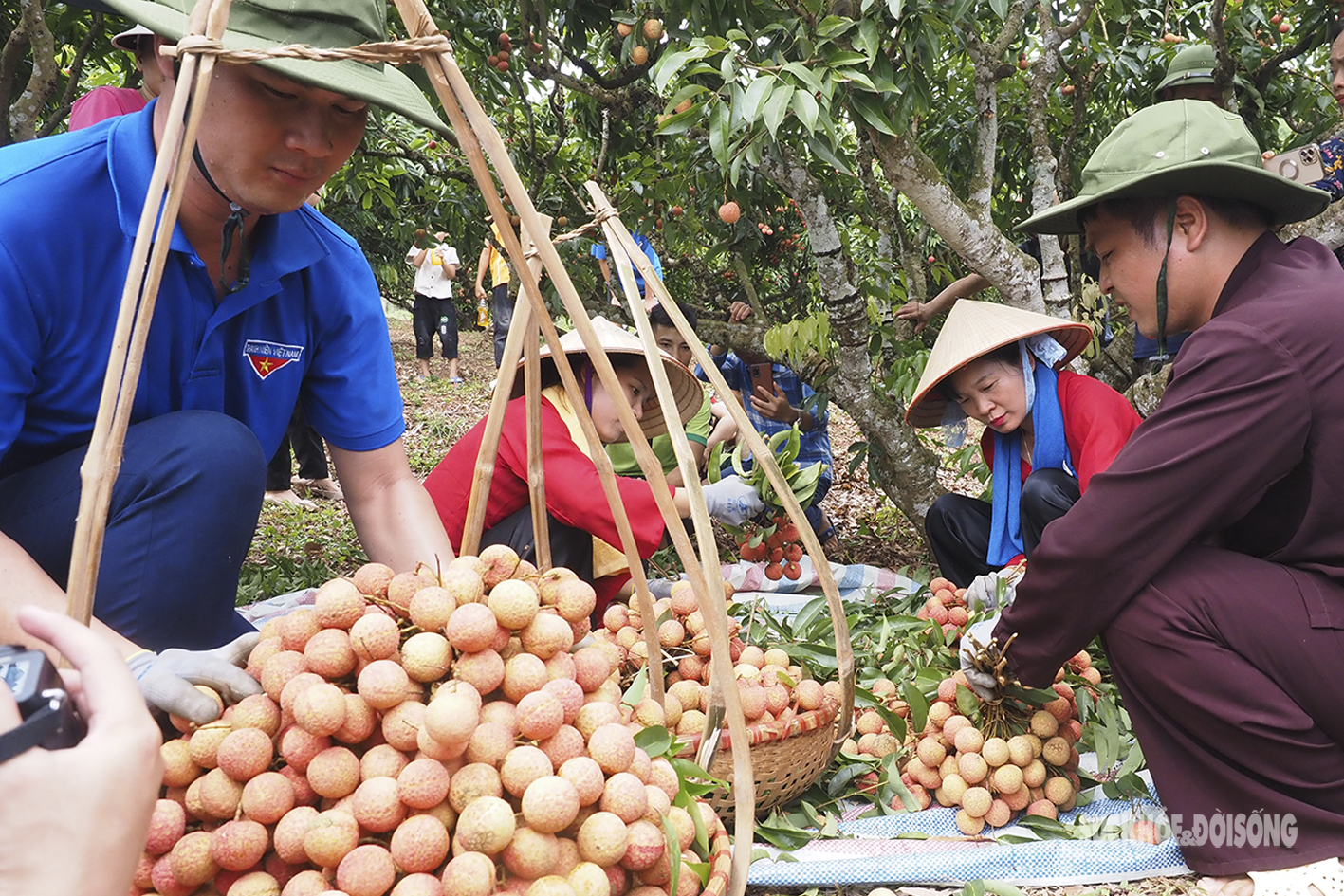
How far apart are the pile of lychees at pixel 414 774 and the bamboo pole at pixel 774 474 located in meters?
0.52

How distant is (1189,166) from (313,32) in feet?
4.89

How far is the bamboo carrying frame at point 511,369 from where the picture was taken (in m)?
0.91

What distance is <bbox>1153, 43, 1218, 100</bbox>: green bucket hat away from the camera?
338 cm

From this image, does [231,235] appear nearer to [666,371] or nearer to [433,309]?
[666,371]

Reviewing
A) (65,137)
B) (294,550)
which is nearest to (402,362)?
(294,550)

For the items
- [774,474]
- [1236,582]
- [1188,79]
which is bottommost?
[1236,582]

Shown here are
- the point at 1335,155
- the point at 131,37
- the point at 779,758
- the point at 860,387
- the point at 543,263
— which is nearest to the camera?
the point at 543,263

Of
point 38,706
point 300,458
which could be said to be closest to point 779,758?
point 38,706

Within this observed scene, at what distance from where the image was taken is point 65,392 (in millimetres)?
1488

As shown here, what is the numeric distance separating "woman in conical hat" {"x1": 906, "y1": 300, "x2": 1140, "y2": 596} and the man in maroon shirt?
77 cm

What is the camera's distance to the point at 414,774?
0.94 meters

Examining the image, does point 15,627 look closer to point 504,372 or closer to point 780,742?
point 504,372

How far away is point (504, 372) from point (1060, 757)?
1.30m

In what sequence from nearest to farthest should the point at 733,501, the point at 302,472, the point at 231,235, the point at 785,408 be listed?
the point at 231,235, the point at 733,501, the point at 785,408, the point at 302,472
